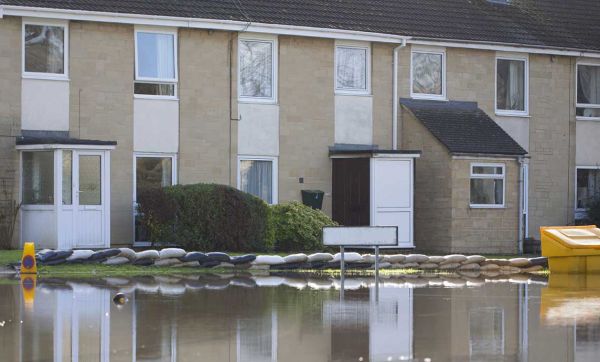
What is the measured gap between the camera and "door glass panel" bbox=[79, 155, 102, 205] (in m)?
28.0

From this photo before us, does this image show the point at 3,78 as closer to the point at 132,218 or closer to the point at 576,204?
the point at 132,218

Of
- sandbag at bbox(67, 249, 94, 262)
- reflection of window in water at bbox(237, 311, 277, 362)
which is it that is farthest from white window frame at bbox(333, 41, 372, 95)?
reflection of window in water at bbox(237, 311, 277, 362)

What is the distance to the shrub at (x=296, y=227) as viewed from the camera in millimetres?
29422

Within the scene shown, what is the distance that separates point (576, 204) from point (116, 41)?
48.3ft

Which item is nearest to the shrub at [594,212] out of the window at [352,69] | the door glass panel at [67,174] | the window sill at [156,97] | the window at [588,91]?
the window at [588,91]

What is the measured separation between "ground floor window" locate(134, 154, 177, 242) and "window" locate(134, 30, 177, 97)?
155cm

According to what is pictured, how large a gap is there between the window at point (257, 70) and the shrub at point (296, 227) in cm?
333

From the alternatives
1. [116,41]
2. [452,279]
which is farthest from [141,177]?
[452,279]

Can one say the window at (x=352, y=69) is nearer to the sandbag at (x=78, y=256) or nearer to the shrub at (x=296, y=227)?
the shrub at (x=296, y=227)

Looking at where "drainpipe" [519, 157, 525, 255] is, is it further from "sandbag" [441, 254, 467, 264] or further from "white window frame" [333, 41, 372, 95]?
"sandbag" [441, 254, 467, 264]

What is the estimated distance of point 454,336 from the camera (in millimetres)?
14000

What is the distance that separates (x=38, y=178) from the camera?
1113 inches

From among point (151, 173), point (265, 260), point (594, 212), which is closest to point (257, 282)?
point (265, 260)

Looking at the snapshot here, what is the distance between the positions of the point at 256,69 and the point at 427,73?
208 inches
